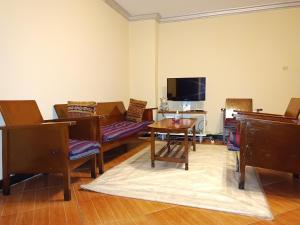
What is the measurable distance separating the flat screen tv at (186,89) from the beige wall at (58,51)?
3.94 feet

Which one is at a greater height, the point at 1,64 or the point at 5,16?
the point at 5,16

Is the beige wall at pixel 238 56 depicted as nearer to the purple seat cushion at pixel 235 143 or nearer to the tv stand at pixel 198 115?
the tv stand at pixel 198 115

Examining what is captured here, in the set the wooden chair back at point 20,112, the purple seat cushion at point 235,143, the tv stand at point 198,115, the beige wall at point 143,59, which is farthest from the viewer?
the beige wall at point 143,59

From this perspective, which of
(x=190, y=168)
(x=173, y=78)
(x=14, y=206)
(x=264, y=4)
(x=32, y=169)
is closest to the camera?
(x=14, y=206)

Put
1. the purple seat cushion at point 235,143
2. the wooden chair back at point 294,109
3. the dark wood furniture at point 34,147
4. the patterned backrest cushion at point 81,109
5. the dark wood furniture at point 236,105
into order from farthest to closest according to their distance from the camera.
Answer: the dark wood furniture at point 236,105 → the wooden chair back at point 294,109 → the patterned backrest cushion at point 81,109 → the purple seat cushion at point 235,143 → the dark wood furniture at point 34,147

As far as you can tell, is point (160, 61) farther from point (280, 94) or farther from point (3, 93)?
point (3, 93)

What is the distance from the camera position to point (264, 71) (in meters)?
4.96

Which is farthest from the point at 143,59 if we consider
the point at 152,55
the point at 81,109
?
the point at 81,109

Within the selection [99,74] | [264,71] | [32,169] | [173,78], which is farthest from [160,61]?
[32,169]

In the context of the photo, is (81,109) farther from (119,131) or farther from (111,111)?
(111,111)

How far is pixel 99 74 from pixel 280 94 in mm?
3659

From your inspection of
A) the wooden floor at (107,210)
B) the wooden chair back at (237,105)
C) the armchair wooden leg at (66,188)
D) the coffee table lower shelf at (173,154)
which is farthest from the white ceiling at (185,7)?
the wooden floor at (107,210)

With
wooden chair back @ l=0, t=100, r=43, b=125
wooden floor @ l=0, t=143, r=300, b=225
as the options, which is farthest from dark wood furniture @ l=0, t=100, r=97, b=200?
wooden floor @ l=0, t=143, r=300, b=225

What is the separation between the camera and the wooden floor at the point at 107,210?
1868mm
